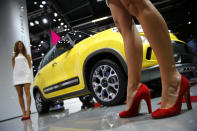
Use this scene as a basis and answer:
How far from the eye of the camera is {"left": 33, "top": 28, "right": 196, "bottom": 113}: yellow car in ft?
7.30

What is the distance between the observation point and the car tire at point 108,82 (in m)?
2.25

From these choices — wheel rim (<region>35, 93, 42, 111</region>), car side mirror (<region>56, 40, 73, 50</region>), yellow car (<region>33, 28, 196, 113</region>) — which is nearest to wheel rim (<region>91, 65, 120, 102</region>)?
yellow car (<region>33, 28, 196, 113</region>)

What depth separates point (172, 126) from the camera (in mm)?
806

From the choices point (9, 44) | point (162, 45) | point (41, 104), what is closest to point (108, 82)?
point (162, 45)

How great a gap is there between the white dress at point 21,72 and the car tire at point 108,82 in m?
1.51

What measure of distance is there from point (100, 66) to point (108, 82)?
0.29 metres

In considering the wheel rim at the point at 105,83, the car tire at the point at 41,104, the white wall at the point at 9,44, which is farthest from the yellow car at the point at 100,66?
the white wall at the point at 9,44

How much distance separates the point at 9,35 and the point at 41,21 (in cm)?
678

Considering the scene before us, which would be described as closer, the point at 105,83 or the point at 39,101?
the point at 105,83

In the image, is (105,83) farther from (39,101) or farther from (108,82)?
(39,101)

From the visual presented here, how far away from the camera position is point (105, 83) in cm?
243

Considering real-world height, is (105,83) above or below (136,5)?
below

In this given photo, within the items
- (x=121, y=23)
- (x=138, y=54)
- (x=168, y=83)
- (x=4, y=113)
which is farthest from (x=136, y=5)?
(x=4, y=113)

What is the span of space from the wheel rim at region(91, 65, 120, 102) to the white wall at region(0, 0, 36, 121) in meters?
2.51
